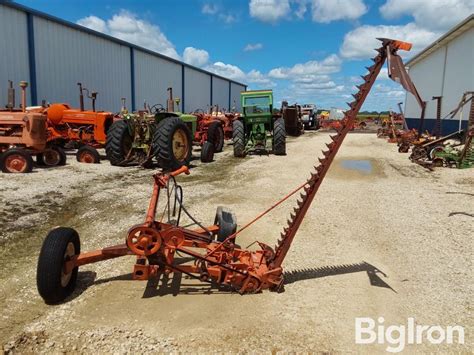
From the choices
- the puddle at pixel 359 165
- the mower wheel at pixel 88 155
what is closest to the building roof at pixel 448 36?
the puddle at pixel 359 165

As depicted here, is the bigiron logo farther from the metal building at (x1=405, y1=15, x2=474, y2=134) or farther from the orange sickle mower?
the metal building at (x1=405, y1=15, x2=474, y2=134)

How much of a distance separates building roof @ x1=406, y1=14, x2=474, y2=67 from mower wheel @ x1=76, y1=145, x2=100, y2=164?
1951 centimetres

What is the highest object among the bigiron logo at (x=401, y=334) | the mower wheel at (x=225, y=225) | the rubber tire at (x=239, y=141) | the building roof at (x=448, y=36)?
the building roof at (x=448, y=36)

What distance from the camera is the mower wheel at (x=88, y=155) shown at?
34.0ft

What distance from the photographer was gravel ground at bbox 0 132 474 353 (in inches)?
111

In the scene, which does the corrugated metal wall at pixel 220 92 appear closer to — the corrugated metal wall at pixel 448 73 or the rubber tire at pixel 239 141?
the corrugated metal wall at pixel 448 73

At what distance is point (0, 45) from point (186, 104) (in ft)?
56.7

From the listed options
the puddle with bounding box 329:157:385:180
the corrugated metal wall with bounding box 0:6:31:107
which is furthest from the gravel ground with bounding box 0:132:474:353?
the corrugated metal wall with bounding box 0:6:31:107

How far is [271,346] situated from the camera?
2.71 m

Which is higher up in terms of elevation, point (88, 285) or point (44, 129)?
point (44, 129)

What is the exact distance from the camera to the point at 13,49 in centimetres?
1281

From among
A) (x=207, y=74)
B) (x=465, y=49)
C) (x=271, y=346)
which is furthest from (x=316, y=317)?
(x=207, y=74)

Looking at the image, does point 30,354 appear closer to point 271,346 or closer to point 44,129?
point 271,346

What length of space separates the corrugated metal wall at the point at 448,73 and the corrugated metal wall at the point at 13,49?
67.7 feet
